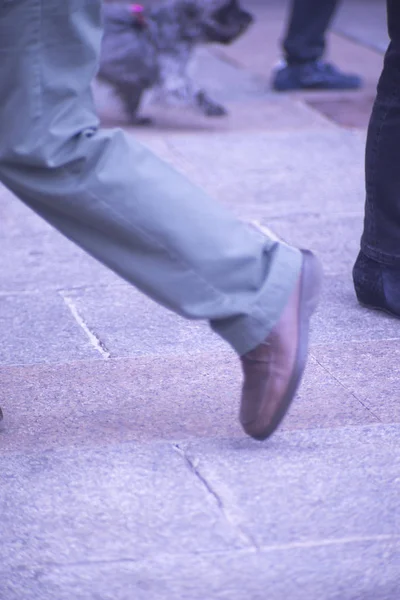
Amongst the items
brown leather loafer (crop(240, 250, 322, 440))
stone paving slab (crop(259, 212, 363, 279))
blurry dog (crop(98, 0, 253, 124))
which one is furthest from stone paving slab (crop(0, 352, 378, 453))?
blurry dog (crop(98, 0, 253, 124))

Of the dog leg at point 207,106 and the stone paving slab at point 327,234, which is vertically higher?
the stone paving slab at point 327,234

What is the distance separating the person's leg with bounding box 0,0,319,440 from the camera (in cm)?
202

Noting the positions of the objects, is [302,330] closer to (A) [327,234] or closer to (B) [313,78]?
(A) [327,234]

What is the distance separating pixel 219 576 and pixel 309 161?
3.11m

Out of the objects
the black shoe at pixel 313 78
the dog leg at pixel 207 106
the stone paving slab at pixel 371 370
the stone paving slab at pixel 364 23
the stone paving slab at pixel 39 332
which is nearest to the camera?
the stone paving slab at pixel 371 370

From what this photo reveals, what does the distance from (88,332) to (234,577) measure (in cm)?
127

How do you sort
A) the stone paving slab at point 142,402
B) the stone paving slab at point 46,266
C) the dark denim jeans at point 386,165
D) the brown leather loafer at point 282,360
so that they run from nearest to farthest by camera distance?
the brown leather loafer at point 282,360
the stone paving slab at point 142,402
the dark denim jeans at point 386,165
the stone paving slab at point 46,266

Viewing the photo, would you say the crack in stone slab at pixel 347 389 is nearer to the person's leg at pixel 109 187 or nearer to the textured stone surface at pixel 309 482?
the textured stone surface at pixel 309 482

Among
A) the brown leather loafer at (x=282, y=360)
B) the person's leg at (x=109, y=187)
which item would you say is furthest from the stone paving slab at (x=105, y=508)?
the person's leg at (x=109, y=187)

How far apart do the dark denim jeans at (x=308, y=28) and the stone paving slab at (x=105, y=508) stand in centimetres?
428

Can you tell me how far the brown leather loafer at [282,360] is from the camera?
214 cm

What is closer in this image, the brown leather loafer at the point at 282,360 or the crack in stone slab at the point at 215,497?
the crack in stone slab at the point at 215,497

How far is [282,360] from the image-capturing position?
2152mm

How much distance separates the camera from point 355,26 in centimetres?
861
